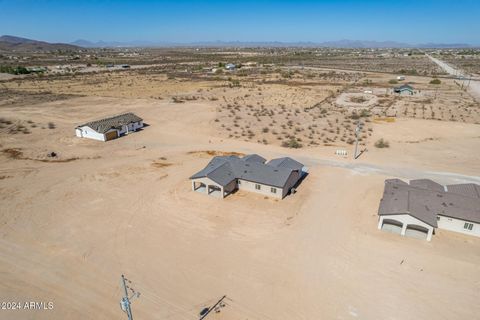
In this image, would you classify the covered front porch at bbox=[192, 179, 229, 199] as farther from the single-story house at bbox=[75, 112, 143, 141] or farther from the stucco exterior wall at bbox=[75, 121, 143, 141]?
the stucco exterior wall at bbox=[75, 121, 143, 141]

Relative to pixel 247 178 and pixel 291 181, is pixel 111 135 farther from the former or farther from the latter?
pixel 291 181

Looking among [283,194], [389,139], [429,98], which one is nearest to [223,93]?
[389,139]

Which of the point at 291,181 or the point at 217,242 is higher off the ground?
the point at 291,181

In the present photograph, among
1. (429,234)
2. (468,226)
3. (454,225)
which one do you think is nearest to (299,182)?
(429,234)

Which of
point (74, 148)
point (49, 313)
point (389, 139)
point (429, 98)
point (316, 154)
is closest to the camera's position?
point (49, 313)

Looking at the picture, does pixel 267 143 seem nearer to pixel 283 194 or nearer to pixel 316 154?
pixel 316 154
